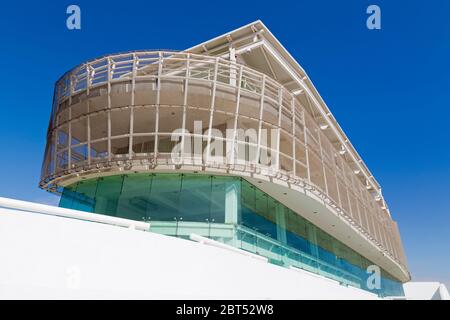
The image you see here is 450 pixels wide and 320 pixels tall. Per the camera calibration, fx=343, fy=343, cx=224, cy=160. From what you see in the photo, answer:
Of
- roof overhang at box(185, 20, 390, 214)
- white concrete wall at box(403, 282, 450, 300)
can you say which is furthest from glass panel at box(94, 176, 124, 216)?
white concrete wall at box(403, 282, 450, 300)

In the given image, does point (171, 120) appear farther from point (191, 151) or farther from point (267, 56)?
point (267, 56)

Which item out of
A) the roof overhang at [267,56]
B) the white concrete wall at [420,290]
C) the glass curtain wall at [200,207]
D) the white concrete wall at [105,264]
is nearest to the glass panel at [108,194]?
the glass curtain wall at [200,207]

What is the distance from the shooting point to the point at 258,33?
75.4 feet

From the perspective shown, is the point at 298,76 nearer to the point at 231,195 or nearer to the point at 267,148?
the point at 267,148

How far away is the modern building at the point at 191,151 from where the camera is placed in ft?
54.5

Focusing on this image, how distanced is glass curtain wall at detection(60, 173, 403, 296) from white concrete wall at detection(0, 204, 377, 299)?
6437 millimetres

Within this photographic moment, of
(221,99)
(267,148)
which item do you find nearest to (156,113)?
(221,99)

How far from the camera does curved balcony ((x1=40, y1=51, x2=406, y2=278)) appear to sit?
56.1ft

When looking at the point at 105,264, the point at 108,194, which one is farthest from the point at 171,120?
the point at 105,264

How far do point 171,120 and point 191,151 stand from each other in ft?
8.84

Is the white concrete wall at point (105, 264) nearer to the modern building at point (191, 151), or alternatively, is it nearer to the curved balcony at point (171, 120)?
the modern building at point (191, 151)

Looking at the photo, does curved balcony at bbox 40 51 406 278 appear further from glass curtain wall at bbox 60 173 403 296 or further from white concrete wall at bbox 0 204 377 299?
Answer: white concrete wall at bbox 0 204 377 299

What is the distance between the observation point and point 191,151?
17.2 m
